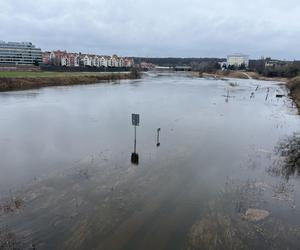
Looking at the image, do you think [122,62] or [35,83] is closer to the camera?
[35,83]

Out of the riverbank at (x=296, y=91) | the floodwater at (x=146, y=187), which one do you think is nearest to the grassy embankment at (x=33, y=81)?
the floodwater at (x=146, y=187)

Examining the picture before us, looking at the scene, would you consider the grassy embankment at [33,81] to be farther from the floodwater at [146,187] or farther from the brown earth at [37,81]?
the floodwater at [146,187]

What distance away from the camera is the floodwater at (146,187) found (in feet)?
27.9

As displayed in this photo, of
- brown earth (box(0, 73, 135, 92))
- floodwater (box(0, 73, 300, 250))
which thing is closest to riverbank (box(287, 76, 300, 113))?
floodwater (box(0, 73, 300, 250))

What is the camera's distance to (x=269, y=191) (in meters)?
11.6

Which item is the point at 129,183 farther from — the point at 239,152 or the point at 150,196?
the point at 239,152

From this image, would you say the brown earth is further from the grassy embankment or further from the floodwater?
the floodwater

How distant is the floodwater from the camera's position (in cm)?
849

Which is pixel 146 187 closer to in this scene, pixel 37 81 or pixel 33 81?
pixel 33 81

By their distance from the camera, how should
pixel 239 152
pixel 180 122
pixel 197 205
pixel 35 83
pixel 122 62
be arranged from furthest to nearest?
pixel 122 62 → pixel 35 83 → pixel 180 122 → pixel 239 152 → pixel 197 205

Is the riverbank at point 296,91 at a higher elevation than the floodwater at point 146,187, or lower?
higher

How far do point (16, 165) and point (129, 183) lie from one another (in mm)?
5645

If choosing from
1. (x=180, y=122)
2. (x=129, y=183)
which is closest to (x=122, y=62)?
(x=180, y=122)

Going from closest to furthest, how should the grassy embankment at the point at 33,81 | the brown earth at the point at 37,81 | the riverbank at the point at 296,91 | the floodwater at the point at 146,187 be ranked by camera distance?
the floodwater at the point at 146,187
the riverbank at the point at 296,91
the brown earth at the point at 37,81
the grassy embankment at the point at 33,81
